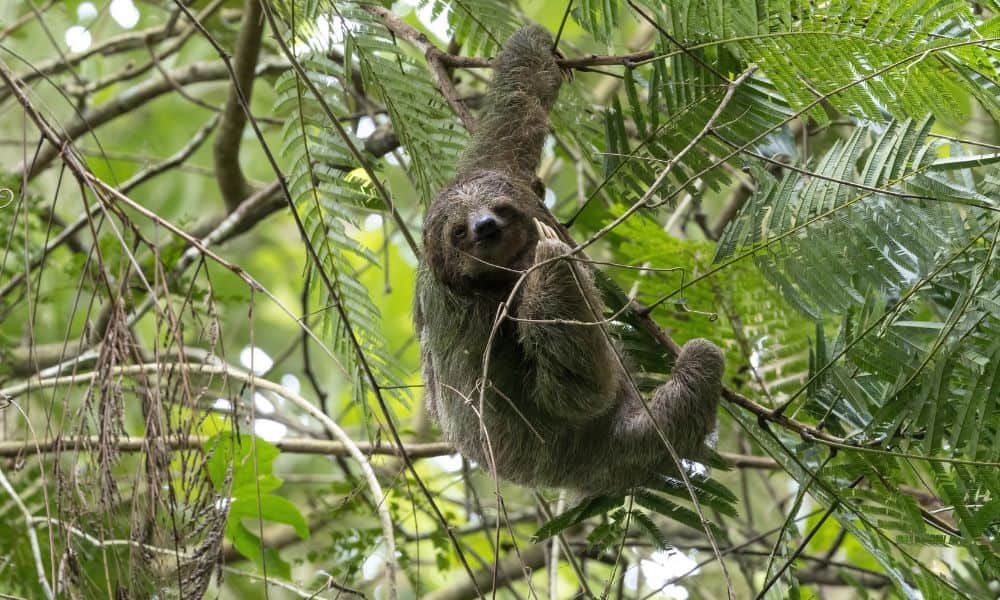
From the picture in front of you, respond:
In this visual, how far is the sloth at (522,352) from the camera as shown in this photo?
186 inches

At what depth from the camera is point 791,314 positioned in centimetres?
546

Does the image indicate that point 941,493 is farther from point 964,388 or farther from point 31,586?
point 31,586

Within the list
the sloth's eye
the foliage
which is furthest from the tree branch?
the sloth's eye

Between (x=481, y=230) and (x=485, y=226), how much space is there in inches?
1.1

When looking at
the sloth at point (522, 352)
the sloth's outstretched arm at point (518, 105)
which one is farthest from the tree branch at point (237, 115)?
the sloth at point (522, 352)

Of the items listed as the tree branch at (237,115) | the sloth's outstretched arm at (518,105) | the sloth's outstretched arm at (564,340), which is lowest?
the sloth's outstretched arm at (564,340)

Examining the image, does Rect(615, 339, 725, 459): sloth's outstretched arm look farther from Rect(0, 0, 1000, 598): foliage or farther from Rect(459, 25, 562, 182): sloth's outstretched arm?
Rect(459, 25, 562, 182): sloth's outstretched arm

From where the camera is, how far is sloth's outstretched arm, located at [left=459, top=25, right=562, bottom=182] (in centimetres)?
518

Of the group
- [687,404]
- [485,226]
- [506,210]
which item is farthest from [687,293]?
[485,226]

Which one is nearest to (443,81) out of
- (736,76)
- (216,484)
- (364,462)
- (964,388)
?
(736,76)

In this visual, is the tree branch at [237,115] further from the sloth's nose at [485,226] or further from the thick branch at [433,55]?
the sloth's nose at [485,226]

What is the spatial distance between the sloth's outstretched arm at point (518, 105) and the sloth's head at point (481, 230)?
0.52ft

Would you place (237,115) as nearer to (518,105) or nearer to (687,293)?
(518,105)

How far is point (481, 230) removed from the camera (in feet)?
15.8
